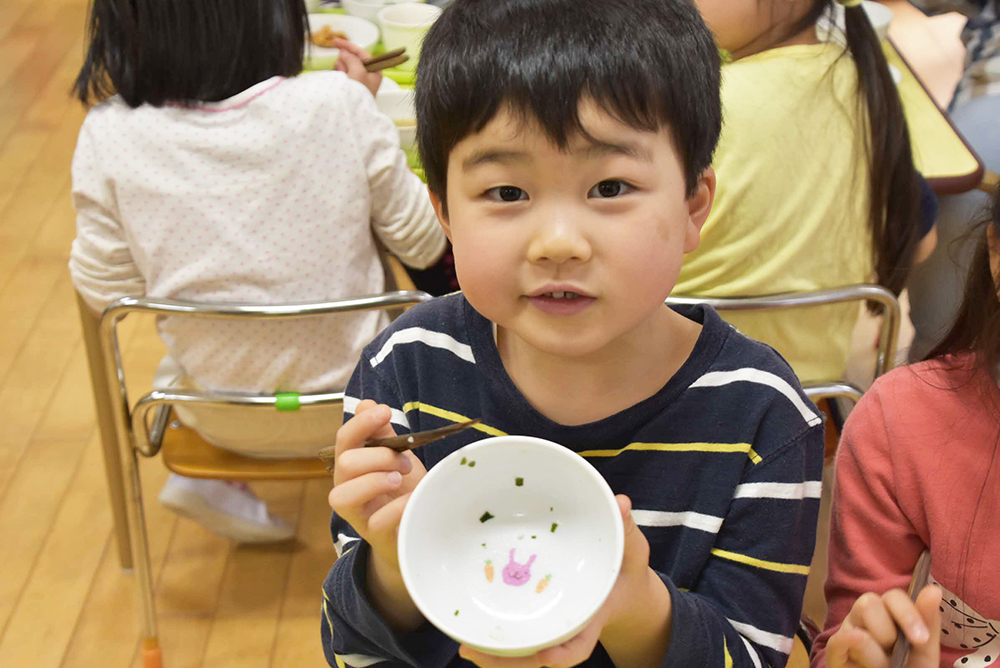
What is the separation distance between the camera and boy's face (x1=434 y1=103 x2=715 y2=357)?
0.80m

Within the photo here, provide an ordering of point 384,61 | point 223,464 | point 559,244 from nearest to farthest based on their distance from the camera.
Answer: point 559,244 < point 223,464 < point 384,61

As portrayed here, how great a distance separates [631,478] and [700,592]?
12 cm

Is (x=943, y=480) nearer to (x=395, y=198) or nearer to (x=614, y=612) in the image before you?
(x=614, y=612)

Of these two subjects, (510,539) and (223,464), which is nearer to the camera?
(510,539)

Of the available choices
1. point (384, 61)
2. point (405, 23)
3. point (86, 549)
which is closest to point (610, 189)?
point (384, 61)

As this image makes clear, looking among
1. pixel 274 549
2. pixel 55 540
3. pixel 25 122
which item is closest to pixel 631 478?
pixel 274 549

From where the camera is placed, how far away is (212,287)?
1527 millimetres

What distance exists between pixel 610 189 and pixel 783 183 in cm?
65

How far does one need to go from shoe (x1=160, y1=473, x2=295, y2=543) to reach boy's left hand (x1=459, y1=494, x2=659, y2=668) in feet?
4.07

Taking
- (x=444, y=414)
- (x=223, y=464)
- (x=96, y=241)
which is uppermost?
(x=444, y=414)

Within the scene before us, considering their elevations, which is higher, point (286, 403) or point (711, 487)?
point (711, 487)

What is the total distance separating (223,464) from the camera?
63.3 inches

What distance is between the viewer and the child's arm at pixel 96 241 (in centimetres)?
149

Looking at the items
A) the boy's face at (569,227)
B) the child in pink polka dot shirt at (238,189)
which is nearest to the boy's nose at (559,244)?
the boy's face at (569,227)
